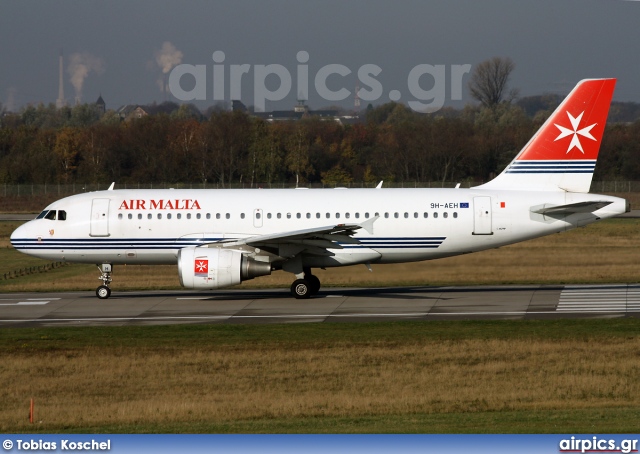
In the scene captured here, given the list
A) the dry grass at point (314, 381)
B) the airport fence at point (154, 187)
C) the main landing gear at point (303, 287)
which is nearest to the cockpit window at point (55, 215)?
the main landing gear at point (303, 287)

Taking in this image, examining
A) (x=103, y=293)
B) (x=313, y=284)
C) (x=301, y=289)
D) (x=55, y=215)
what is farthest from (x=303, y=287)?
(x=55, y=215)

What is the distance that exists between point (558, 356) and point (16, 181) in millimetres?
80076

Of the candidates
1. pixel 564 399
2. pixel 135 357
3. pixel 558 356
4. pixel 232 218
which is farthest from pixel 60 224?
pixel 564 399

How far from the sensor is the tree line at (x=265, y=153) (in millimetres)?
92312

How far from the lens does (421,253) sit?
105ft

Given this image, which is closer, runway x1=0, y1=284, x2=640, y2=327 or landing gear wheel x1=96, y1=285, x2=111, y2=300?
runway x1=0, y1=284, x2=640, y2=327

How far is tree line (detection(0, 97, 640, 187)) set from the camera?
92.3 metres

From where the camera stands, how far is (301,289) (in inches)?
1268

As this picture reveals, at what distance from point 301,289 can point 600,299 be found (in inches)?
392

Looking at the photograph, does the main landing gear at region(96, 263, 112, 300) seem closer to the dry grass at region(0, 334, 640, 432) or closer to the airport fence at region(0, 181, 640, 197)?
the dry grass at region(0, 334, 640, 432)

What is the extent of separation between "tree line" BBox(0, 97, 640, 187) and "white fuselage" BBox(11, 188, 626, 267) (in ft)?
172

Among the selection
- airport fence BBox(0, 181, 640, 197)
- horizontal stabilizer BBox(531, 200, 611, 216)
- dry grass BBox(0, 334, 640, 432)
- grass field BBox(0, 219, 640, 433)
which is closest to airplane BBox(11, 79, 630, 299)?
horizontal stabilizer BBox(531, 200, 611, 216)

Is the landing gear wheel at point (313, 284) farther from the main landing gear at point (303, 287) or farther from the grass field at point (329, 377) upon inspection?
the grass field at point (329, 377)

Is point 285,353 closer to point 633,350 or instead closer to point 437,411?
point 437,411
